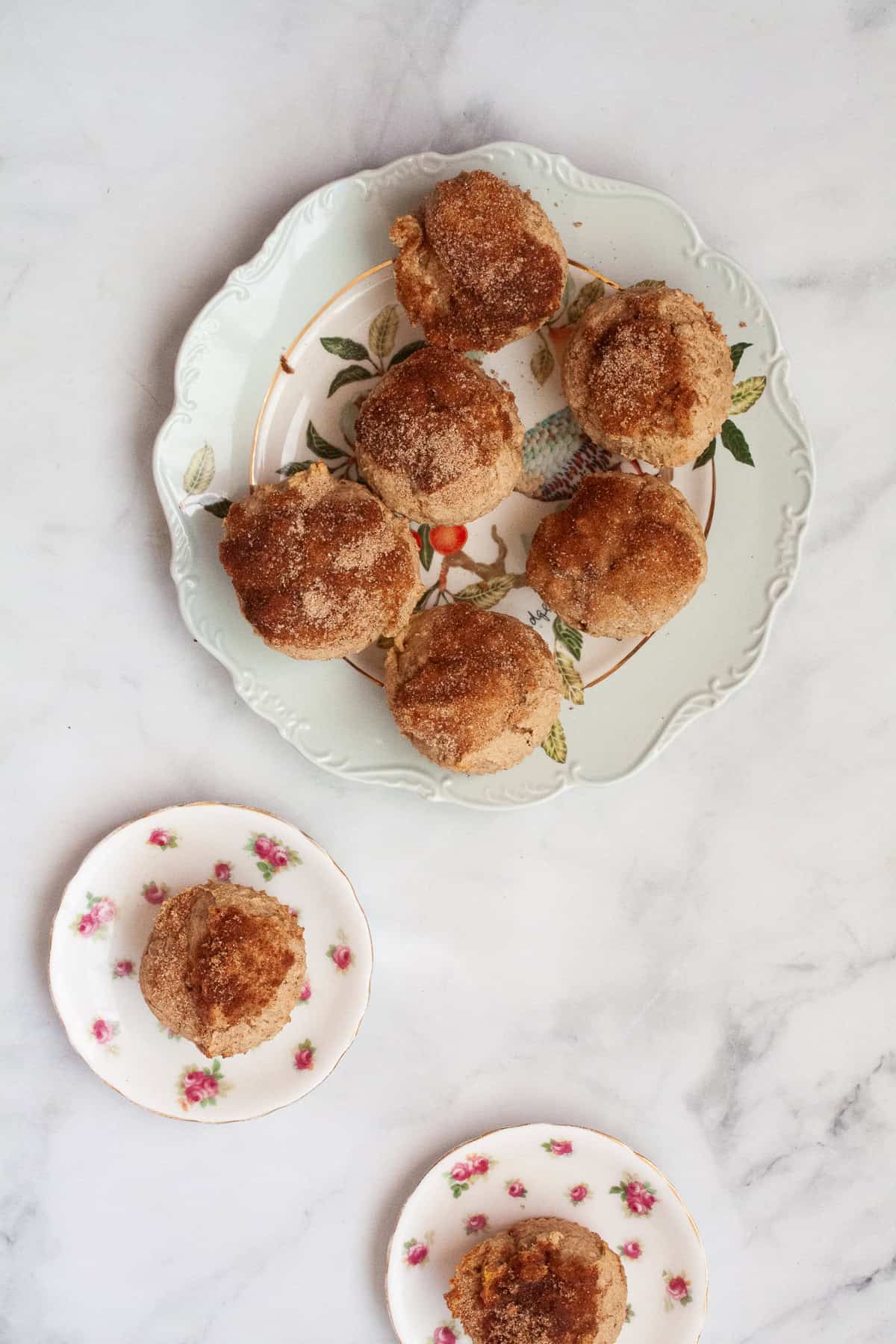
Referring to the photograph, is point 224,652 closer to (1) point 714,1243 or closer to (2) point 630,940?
(2) point 630,940

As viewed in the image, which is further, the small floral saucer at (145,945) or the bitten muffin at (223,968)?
the small floral saucer at (145,945)

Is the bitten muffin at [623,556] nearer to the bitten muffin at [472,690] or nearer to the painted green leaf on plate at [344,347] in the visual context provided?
the bitten muffin at [472,690]

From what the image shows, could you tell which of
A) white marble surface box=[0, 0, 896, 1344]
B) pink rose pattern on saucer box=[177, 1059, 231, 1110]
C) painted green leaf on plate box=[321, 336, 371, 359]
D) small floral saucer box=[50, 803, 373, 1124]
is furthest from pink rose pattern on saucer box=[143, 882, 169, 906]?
painted green leaf on plate box=[321, 336, 371, 359]

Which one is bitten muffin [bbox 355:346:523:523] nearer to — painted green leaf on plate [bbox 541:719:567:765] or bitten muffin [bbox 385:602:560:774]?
bitten muffin [bbox 385:602:560:774]

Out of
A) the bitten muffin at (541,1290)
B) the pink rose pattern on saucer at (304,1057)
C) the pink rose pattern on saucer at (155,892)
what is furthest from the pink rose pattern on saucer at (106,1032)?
the bitten muffin at (541,1290)

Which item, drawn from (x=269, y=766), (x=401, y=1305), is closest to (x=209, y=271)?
(x=269, y=766)
